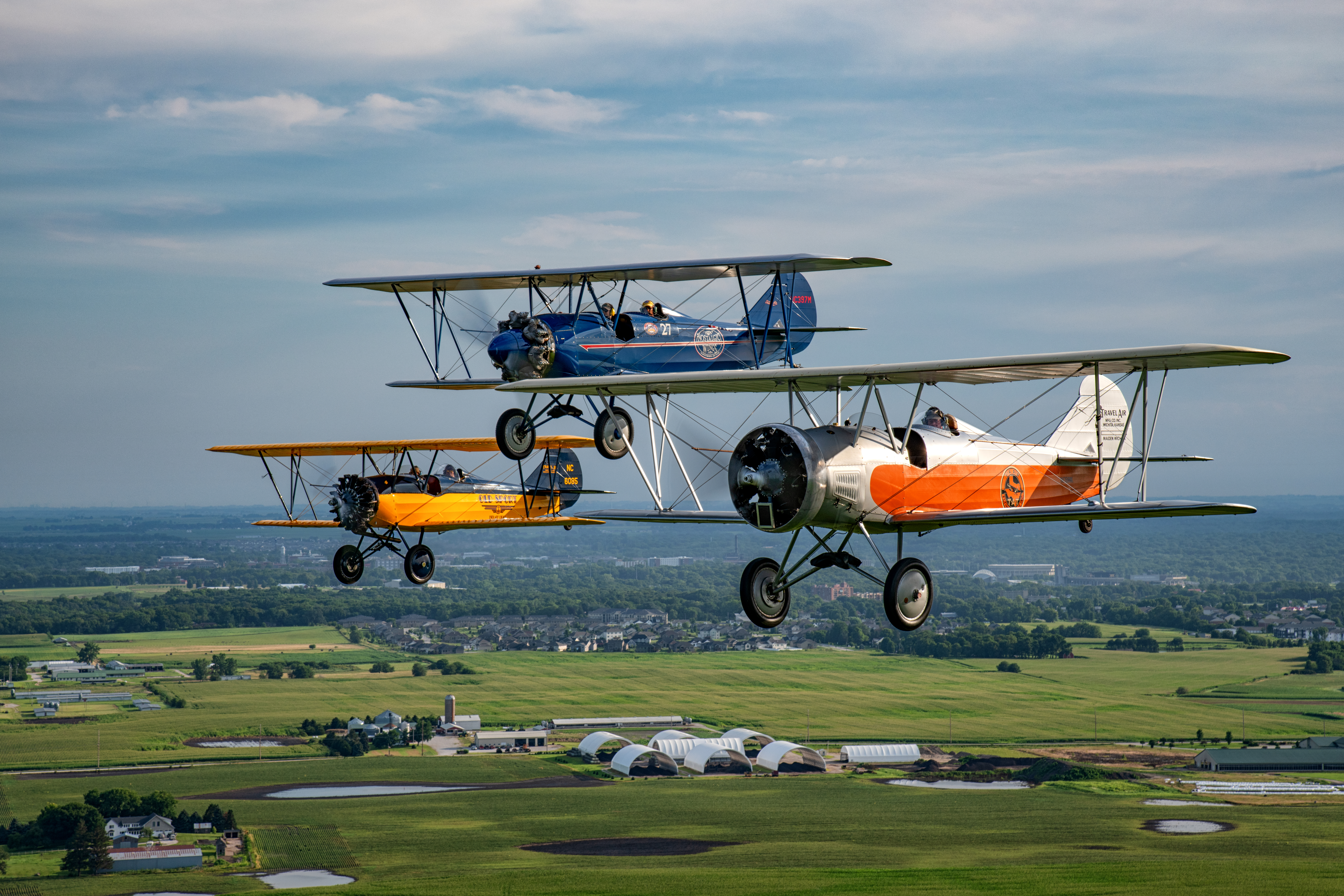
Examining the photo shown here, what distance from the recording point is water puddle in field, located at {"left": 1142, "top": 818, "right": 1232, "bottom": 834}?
100250mm

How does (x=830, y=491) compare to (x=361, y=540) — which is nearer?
(x=830, y=491)

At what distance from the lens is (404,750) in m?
128

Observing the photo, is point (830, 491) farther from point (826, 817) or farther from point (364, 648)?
point (364, 648)

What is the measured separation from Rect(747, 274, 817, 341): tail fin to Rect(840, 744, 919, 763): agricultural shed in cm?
9057

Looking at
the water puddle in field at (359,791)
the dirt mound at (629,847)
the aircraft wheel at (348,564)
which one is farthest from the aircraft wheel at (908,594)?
the water puddle in field at (359,791)

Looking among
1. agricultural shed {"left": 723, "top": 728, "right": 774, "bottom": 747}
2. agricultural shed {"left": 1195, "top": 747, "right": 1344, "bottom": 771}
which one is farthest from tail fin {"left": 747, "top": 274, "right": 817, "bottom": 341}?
agricultural shed {"left": 1195, "top": 747, "right": 1344, "bottom": 771}

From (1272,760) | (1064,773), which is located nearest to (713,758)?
(1064,773)

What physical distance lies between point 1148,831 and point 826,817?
2397 cm

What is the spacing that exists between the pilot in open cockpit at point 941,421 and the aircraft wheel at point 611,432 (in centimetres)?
744

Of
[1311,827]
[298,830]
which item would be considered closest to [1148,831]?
[1311,827]

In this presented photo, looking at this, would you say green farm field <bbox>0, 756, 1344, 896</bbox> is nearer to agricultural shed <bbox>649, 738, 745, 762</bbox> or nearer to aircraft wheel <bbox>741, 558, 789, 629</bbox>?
agricultural shed <bbox>649, 738, 745, 762</bbox>

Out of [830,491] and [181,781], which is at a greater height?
[830,491]

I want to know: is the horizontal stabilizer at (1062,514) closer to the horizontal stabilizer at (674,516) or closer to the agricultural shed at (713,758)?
the horizontal stabilizer at (674,516)

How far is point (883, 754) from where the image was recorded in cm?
11900
